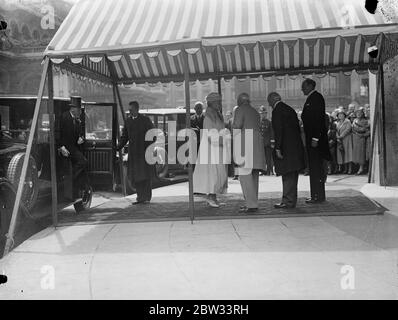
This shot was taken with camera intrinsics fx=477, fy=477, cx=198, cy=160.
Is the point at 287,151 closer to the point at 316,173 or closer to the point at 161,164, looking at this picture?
the point at 316,173

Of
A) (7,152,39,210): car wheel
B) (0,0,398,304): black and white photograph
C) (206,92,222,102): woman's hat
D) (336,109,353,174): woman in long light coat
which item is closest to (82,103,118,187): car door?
(0,0,398,304): black and white photograph

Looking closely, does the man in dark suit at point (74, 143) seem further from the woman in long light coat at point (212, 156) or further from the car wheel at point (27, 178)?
the woman in long light coat at point (212, 156)

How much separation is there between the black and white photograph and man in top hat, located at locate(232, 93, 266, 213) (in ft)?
0.07

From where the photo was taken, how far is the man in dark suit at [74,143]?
761cm

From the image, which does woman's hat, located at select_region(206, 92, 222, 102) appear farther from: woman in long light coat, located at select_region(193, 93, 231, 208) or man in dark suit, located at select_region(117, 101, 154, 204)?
man in dark suit, located at select_region(117, 101, 154, 204)

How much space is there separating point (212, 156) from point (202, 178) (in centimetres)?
39

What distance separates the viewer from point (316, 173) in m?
7.88

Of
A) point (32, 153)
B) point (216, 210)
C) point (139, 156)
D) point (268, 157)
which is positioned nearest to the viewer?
point (32, 153)

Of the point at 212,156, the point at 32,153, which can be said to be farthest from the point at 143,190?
the point at 32,153

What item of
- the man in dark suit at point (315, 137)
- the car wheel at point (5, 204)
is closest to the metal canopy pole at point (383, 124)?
the man in dark suit at point (315, 137)

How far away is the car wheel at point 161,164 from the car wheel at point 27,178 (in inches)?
211
